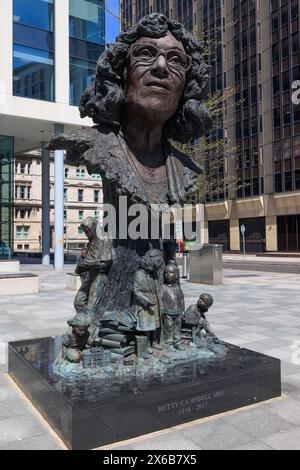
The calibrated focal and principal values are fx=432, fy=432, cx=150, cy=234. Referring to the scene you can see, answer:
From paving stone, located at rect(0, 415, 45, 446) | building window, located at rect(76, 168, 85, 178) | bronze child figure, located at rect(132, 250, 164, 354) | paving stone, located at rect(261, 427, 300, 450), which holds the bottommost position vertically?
paving stone, located at rect(261, 427, 300, 450)

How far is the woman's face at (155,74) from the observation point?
14.9 feet

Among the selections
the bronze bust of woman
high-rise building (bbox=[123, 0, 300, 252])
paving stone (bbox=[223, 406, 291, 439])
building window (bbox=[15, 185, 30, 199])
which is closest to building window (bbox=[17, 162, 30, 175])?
building window (bbox=[15, 185, 30, 199])

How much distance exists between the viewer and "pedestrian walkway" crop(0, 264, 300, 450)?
358 cm

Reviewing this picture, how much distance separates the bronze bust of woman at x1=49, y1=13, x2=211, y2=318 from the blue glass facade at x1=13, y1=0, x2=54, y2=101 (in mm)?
19187

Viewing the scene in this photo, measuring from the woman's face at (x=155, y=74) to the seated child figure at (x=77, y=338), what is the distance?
2.30 meters

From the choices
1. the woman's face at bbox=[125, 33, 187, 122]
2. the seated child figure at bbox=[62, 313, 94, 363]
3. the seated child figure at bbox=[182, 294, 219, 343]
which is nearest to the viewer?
the seated child figure at bbox=[62, 313, 94, 363]

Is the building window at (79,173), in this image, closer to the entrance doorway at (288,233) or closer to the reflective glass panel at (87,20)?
the entrance doorway at (288,233)

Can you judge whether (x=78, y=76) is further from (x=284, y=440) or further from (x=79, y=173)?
(x=79, y=173)

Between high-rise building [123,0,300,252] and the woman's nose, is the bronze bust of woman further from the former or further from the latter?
high-rise building [123,0,300,252]

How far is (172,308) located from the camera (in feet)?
15.1

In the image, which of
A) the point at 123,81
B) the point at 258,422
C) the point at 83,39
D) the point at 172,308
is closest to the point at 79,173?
the point at 83,39

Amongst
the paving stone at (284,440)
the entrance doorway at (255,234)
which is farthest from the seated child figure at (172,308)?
the entrance doorway at (255,234)
